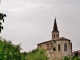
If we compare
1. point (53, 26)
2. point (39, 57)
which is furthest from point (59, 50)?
point (39, 57)

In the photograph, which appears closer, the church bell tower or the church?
the church

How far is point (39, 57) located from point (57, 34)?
3947 centimetres

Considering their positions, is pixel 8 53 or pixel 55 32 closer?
pixel 8 53

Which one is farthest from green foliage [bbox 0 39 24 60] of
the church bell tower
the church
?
the church bell tower

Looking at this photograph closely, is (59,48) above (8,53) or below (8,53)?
above

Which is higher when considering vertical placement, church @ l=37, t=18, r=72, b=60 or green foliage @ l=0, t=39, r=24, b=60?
church @ l=37, t=18, r=72, b=60

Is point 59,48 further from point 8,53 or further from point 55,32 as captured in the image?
point 8,53

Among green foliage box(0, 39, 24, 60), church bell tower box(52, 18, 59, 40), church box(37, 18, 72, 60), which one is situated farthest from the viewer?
church bell tower box(52, 18, 59, 40)

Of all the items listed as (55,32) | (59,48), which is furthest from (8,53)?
(55,32)

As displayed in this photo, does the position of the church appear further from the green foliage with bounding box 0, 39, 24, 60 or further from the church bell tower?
the green foliage with bounding box 0, 39, 24, 60

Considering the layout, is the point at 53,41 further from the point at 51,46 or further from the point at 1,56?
the point at 1,56

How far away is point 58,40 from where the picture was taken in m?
105

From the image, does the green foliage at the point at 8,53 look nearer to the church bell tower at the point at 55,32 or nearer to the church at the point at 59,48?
the church at the point at 59,48

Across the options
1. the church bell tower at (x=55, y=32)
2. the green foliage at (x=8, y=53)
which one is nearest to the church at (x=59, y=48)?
the church bell tower at (x=55, y=32)
